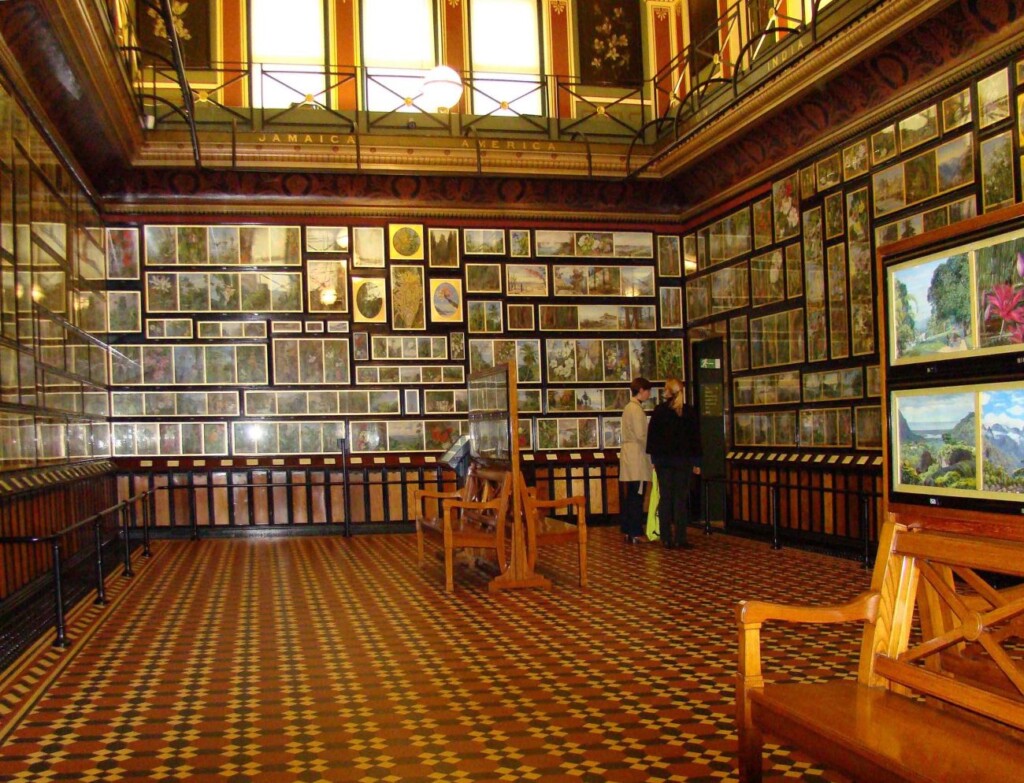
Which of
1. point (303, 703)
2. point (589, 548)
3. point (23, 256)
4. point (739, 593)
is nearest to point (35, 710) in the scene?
point (303, 703)

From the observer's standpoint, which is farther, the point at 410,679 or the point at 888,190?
the point at 888,190

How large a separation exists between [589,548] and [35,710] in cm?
661

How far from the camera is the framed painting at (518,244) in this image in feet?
44.5

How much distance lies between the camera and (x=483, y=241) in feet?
44.3

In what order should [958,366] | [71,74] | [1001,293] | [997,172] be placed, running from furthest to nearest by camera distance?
1. [71,74]
2. [997,172]
3. [958,366]
4. [1001,293]

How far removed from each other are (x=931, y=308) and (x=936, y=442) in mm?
608

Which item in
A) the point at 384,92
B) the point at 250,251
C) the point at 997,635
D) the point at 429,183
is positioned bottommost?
the point at 997,635

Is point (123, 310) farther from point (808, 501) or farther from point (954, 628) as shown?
point (954, 628)

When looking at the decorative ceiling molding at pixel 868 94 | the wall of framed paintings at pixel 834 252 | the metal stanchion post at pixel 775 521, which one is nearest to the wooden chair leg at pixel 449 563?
the wall of framed paintings at pixel 834 252

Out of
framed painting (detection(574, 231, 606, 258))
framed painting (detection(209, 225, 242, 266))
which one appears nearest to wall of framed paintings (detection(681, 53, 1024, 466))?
framed painting (detection(574, 231, 606, 258))

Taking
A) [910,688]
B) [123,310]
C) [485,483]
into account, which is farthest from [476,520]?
[910,688]

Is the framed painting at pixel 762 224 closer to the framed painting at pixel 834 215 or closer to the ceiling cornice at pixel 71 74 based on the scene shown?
the framed painting at pixel 834 215

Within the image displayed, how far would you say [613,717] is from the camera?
14.8 feet

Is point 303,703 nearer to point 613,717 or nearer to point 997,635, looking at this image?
point 613,717
